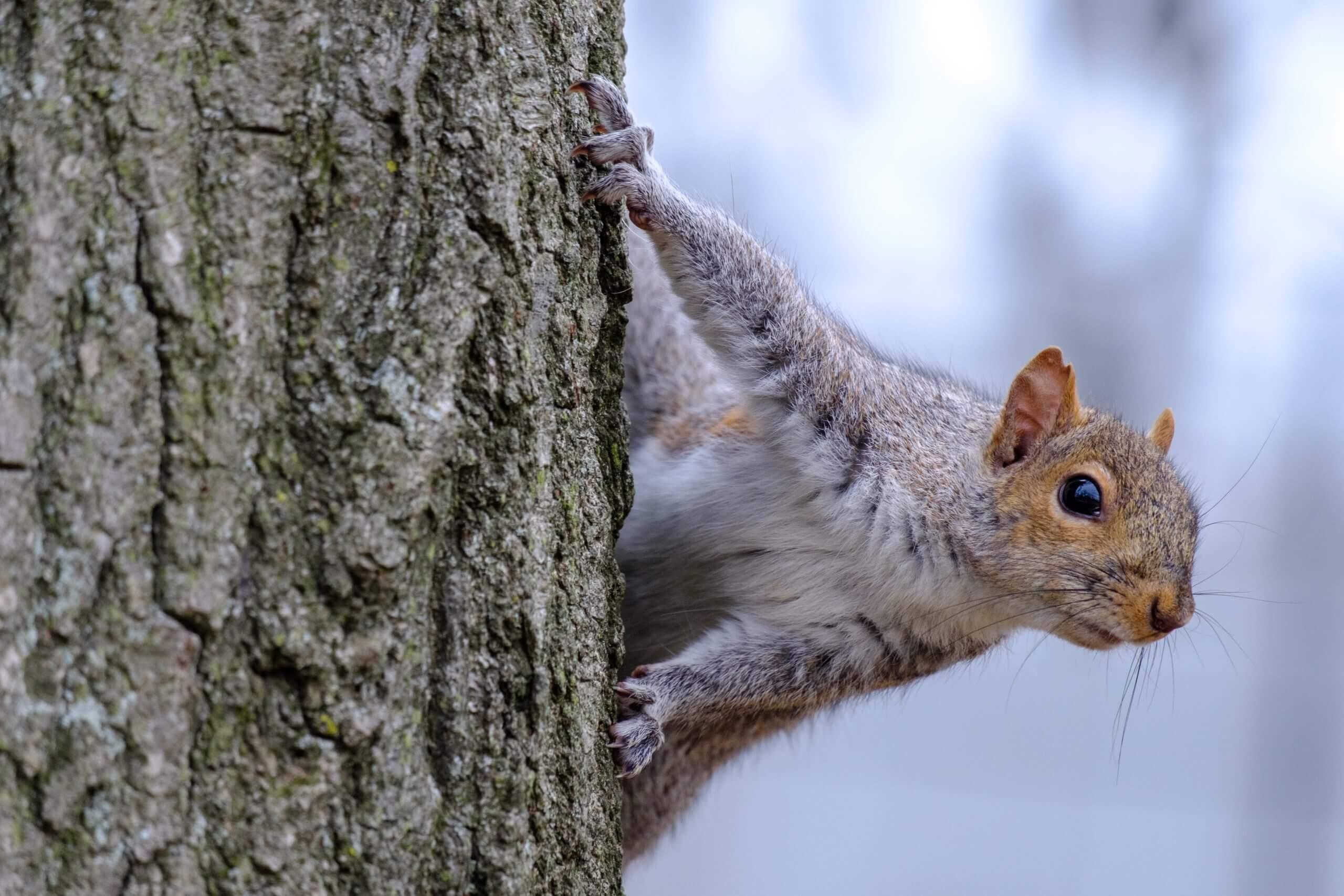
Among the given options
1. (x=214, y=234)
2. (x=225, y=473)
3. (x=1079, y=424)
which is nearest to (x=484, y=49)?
(x=214, y=234)

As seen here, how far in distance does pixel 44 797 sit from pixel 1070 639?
5.82ft

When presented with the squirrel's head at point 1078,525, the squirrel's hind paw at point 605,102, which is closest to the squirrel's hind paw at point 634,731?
the squirrel's head at point 1078,525

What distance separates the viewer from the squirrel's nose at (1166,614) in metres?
2.15

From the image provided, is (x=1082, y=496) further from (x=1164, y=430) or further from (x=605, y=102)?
(x=605, y=102)

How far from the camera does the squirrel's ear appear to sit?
267cm

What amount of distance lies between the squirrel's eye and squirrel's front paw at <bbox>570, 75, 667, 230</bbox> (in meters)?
1.00

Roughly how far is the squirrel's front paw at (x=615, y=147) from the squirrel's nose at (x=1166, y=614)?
116 centimetres

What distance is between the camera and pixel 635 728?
72.2 inches

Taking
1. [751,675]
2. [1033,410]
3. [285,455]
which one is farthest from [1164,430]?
[285,455]

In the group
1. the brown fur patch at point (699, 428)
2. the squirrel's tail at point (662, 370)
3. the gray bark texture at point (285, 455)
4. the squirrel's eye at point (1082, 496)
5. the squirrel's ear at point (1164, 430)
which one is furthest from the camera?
the squirrel's tail at point (662, 370)

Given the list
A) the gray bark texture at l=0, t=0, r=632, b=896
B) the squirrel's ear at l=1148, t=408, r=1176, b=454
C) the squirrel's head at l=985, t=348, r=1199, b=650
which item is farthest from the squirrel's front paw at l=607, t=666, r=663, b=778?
the squirrel's ear at l=1148, t=408, r=1176, b=454

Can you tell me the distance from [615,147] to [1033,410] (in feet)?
3.53

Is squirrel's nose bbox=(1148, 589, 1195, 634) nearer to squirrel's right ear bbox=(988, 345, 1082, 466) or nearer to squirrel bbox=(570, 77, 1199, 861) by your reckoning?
squirrel bbox=(570, 77, 1199, 861)

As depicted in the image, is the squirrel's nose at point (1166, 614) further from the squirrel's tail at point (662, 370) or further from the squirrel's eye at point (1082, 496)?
the squirrel's tail at point (662, 370)
